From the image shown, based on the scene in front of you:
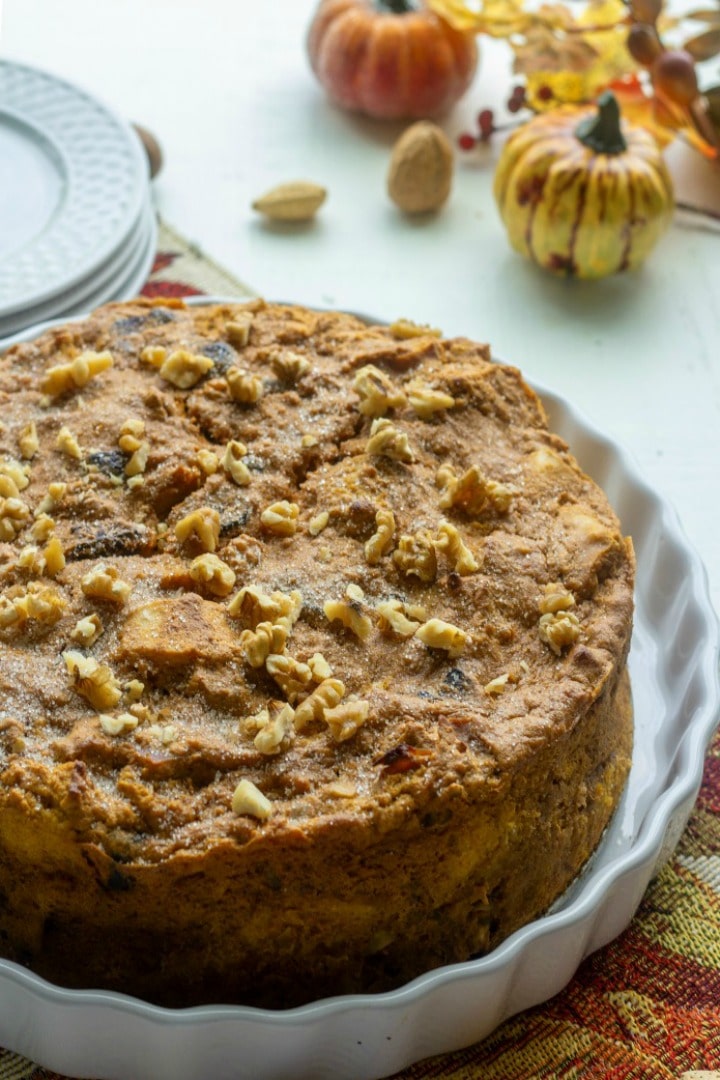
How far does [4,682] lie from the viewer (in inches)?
76.0

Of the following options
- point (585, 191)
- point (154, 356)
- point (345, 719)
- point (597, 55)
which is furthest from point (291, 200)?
point (345, 719)

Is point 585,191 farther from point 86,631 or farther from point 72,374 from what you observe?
point 86,631

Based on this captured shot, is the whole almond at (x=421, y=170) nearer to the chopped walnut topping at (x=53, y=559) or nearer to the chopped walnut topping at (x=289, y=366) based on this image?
the chopped walnut topping at (x=289, y=366)

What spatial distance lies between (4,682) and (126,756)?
21 centimetres

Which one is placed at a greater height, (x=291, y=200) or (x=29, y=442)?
(x=29, y=442)

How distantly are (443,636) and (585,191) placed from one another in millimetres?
1806

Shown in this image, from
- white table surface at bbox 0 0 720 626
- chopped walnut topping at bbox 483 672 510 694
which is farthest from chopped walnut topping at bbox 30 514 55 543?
white table surface at bbox 0 0 720 626

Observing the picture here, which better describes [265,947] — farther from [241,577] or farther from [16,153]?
[16,153]

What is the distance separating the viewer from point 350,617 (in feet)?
6.70

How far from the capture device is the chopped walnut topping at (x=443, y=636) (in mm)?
2010

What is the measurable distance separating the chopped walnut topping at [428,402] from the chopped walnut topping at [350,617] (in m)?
0.48

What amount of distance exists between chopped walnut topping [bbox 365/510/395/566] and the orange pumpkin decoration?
228cm

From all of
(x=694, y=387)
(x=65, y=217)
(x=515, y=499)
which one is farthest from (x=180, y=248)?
(x=515, y=499)

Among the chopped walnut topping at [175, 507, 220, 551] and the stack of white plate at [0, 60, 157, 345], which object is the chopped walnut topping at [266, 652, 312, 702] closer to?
the chopped walnut topping at [175, 507, 220, 551]
